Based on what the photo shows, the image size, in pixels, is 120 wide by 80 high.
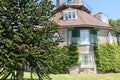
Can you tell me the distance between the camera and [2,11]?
16297mm

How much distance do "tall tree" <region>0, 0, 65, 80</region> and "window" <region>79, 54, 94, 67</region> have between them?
16.5 m

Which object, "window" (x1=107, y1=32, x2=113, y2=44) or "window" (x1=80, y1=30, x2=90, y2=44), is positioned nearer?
"window" (x1=80, y1=30, x2=90, y2=44)

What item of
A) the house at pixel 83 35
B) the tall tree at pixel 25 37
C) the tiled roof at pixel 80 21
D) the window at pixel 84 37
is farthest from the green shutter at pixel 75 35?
the tall tree at pixel 25 37

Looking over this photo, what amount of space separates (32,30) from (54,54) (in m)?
2.33

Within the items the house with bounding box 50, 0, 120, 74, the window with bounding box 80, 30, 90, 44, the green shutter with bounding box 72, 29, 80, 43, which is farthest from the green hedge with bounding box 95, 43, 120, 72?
the green shutter with bounding box 72, 29, 80, 43

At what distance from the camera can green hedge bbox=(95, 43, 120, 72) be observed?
33.9 meters

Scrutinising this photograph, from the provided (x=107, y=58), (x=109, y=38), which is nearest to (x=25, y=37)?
(x=107, y=58)

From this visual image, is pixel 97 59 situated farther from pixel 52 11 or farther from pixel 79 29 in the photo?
pixel 52 11

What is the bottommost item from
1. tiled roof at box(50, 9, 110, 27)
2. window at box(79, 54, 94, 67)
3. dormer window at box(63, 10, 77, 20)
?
window at box(79, 54, 94, 67)

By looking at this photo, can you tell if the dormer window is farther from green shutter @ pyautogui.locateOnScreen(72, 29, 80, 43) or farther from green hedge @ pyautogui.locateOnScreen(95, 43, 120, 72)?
green hedge @ pyautogui.locateOnScreen(95, 43, 120, 72)

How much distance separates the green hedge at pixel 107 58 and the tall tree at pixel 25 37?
17.3 meters

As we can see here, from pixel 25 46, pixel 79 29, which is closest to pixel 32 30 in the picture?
pixel 25 46

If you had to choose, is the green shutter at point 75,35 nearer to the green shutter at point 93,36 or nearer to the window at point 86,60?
the green shutter at point 93,36

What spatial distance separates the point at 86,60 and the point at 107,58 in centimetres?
319
